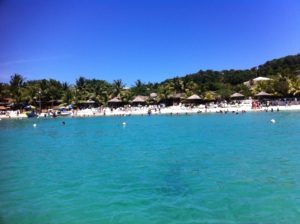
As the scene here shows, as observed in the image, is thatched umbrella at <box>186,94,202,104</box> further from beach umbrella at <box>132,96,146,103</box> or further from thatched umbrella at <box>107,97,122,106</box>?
thatched umbrella at <box>107,97,122,106</box>

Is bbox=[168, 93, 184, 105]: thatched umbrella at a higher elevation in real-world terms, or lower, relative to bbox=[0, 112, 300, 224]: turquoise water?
higher

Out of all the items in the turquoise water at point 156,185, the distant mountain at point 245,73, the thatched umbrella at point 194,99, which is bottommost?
the turquoise water at point 156,185

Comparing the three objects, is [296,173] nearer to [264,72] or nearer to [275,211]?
[275,211]

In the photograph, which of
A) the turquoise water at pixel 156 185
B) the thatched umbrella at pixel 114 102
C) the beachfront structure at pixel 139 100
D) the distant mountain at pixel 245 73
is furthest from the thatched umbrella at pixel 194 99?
the turquoise water at pixel 156 185

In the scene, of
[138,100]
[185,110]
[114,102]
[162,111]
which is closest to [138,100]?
[138,100]

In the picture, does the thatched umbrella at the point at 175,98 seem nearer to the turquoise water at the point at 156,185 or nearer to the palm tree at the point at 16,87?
the palm tree at the point at 16,87

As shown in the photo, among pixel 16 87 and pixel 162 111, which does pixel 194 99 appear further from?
pixel 16 87

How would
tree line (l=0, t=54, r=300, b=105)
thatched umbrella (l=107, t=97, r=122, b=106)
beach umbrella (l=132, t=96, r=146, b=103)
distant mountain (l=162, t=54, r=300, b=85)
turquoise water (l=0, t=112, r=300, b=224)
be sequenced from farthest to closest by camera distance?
distant mountain (l=162, t=54, r=300, b=85) → thatched umbrella (l=107, t=97, r=122, b=106) → beach umbrella (l=132, t=96, r=146, b=103) → tree line (l=0, t=54, r=300, b=105) → turquoise water (l=0, t=112, r=300, b=224)

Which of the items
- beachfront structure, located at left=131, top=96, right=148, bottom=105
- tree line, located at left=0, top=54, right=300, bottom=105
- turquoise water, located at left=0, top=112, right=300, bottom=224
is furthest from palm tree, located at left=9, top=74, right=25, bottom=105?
turquoise water, located at left=0, top=112, right=300, bottom=224

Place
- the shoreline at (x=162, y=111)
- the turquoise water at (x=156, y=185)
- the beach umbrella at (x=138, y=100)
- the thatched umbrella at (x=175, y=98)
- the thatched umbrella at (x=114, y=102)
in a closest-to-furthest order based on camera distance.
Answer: the turquoise water at (x=156, y=185) → the shoreline at (x=162, y=111) → the thatched umbrella at (x=175, y=98) → the beach umbrella at (x=138, y=100) → the thatched umbrella at (x=114, y=102)

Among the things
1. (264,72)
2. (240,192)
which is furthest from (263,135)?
(264,72)

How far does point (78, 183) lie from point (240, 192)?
184 inches

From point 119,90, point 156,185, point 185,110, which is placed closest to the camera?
point 156,185

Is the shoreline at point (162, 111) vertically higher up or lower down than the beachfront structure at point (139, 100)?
lower down
